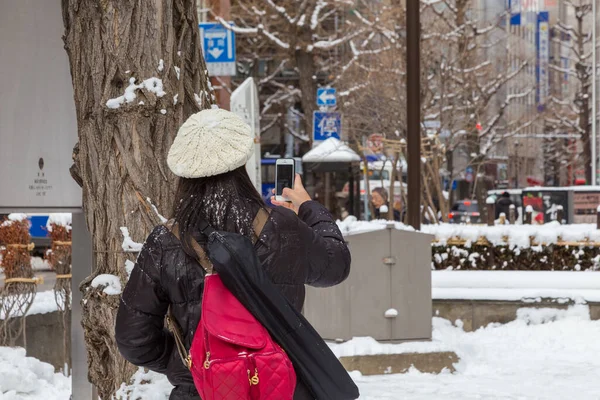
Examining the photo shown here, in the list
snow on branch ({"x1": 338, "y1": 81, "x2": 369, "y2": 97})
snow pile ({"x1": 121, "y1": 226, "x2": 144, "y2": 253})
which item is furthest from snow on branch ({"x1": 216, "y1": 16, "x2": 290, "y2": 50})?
snow pile ({"x1": 121, "y1": 226, "x2": 144, "y2": 253})

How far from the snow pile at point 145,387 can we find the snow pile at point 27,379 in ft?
7.96

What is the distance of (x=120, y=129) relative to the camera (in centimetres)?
404

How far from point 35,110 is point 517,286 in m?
7.30

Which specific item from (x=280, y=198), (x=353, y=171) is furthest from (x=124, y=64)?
(x=353, y=171)

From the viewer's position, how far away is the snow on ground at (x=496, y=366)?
675 cm

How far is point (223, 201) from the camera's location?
112 inches

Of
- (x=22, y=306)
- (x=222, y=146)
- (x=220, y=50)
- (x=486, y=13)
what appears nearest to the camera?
(x=222, y=146)

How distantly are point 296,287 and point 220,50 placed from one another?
39.6ft

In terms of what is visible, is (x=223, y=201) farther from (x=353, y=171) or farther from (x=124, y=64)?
(x=353, y=171)

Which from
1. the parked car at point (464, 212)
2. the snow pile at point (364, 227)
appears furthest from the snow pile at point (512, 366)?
the parked car at point (464, 212)

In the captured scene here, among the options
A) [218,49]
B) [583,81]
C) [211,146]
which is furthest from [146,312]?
[583,81]

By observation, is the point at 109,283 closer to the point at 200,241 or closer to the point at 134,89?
the point at 134,89

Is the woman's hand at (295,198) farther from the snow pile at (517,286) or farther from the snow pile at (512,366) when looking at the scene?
the snow pile at (517,286)

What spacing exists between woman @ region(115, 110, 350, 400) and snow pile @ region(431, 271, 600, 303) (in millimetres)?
7717
